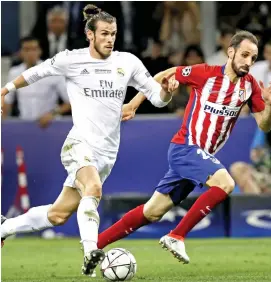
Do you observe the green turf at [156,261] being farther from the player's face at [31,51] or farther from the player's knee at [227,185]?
the player's face at [31,51]

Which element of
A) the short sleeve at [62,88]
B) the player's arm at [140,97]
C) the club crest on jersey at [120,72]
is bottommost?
the short sleeve at [62,88]

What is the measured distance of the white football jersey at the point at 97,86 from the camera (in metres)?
9.99

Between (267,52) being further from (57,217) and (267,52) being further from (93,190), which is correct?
(93,190)

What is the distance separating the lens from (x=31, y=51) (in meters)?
15.7

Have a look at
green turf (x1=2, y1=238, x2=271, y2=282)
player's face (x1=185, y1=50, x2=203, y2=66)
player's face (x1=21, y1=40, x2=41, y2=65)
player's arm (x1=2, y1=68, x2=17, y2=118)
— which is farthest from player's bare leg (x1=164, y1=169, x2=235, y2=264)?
player's arm (x1=2, y1=68, x2=17, y2=118)


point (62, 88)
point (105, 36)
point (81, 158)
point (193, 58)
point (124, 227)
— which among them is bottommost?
point (124, 227)

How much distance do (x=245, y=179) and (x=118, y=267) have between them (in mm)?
6339

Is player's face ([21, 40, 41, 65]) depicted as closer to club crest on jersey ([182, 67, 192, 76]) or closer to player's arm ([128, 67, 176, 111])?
player's arm ([128, 67, 176, 111])

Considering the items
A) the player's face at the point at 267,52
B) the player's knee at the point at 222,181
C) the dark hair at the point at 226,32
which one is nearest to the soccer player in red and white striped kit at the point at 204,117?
the player's knee at the point at 222,181

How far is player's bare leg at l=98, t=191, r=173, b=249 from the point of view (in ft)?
34.1

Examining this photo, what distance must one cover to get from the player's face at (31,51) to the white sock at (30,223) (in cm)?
546

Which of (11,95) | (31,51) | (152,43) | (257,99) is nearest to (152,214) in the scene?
(257,99)

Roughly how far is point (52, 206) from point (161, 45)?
22.9 feet

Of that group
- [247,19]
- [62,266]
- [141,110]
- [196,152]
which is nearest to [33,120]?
[141,110]
